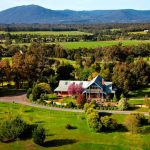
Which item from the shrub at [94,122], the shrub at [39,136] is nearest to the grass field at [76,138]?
the shrub at [39,136]

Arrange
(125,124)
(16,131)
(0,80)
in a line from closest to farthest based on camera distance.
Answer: (16,131)
(125,124)
(0,80)

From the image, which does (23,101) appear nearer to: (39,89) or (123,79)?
(39,89)

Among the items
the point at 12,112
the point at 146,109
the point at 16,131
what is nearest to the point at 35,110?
the point at 12,112

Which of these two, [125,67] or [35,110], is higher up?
[125,67]

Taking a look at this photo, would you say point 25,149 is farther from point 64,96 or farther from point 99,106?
point 64,96

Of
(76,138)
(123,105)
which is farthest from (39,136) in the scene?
(123,105)

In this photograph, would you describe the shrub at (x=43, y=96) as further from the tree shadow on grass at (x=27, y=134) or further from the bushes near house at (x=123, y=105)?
the tree shadow on grass at (x=27, y=134)
